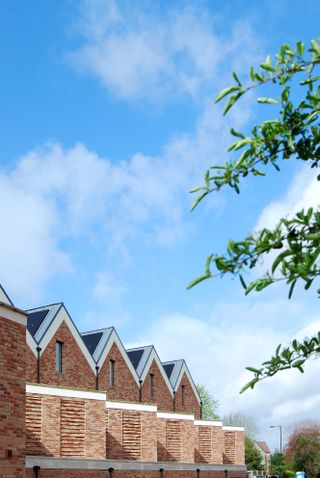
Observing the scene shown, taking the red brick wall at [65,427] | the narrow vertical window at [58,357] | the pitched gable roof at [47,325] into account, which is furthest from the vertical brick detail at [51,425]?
the narrow vertical window at [58,357]

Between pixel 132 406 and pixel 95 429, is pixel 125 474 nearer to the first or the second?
pixel 132 406

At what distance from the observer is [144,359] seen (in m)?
43.5

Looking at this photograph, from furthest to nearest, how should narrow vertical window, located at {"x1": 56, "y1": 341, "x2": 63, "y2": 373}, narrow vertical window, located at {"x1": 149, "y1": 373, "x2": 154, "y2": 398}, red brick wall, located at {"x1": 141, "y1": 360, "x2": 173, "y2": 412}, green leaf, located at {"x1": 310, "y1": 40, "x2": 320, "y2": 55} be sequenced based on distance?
narrow vertical window, located at {"x1": 149, "y1": 373, "x2": 154, "y2": 398} → red brick wall, located at {"x1": 141, "y1": 360, "x2": 173, "y2": 412} → narrow vertical window, located at {"x1": 56, "y1": 341, "x2": 63, "y2": 373} → green leaf, located at {"x1": 310, "y1": 40, "x2": 320, "y2": 55}

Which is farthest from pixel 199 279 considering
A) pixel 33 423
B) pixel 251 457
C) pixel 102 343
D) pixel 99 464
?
pixel 251 457

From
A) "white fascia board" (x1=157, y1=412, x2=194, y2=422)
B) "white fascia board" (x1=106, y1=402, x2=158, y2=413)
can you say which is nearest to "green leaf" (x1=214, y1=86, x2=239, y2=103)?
"white fascia board" (x1=106, y1=402, x2=158, y2=413)

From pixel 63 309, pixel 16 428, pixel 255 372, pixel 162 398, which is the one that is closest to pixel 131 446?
pixel 63 309

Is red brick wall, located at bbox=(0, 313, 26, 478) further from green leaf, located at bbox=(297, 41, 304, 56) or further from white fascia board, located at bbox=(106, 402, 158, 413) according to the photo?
white fascia board, located at bbox=(106, 402, 158, 413)

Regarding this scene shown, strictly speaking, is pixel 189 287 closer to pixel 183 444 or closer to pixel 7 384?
pixel 7 384

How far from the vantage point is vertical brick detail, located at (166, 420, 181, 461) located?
35188 mm

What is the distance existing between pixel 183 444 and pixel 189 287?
111 feet

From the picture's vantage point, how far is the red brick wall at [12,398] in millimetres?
13945

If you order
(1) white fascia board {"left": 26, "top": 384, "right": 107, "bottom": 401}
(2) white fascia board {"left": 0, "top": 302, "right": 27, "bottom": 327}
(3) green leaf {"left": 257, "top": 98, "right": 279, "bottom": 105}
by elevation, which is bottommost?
(1) white fascia board {"left": 26, "top": 384, "right": 107, "bottom": 401}

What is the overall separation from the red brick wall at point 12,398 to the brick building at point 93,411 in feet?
0.07

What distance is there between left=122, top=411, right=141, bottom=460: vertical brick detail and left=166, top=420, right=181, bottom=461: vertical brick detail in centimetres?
473
